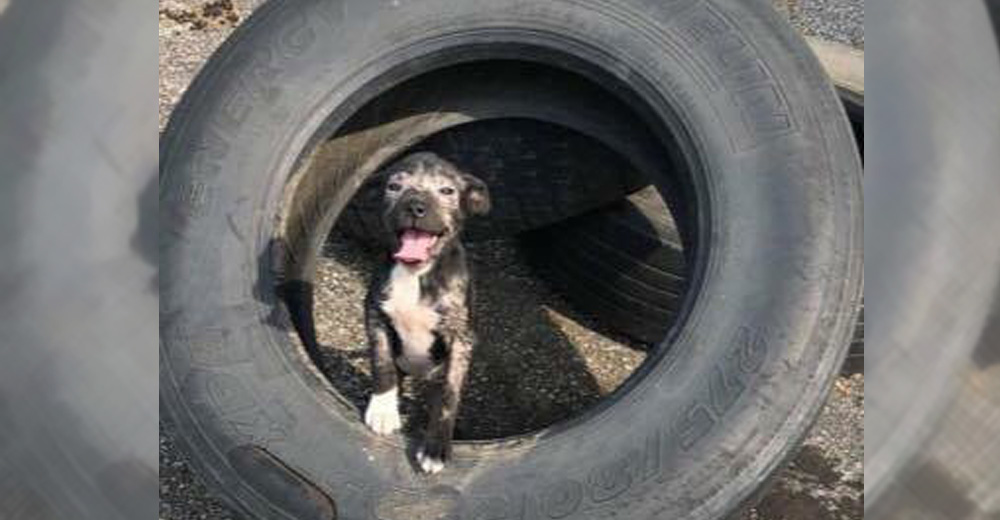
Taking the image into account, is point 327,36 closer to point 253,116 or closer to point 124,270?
point 253,116

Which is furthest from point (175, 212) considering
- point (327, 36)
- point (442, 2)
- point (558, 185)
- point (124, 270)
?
point (558, 185)

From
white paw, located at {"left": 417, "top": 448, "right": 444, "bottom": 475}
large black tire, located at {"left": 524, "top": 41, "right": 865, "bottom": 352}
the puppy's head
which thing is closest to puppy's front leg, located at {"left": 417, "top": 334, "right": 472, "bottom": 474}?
white paw, located at {"left": 417, "top": 448, "right": 444, "bottom": 475}

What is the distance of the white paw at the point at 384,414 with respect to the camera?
2.92 m

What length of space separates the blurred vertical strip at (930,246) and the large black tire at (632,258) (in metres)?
0.74

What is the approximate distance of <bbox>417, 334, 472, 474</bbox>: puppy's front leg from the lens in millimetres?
2828

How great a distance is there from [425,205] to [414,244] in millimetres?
109

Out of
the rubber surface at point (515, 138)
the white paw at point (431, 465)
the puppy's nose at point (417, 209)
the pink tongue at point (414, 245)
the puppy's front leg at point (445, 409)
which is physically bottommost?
the white paw at point (431, 465)

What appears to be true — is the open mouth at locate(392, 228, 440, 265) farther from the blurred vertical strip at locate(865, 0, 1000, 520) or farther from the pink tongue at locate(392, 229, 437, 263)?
the blurred vertical strip at locate(865, 0, 1000, 520)

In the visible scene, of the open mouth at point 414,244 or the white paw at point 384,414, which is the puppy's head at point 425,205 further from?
the white paw at point 384,414

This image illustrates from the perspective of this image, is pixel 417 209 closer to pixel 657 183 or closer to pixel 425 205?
pixel 425 205

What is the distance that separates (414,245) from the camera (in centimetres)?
283

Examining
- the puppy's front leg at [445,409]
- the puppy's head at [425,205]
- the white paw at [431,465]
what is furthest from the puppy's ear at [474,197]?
the white paw at [431,465]

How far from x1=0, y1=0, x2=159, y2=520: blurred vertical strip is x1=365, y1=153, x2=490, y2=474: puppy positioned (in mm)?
541

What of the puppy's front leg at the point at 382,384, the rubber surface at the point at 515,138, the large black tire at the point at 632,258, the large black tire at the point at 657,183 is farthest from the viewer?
the large black tire at the point at 632,258
